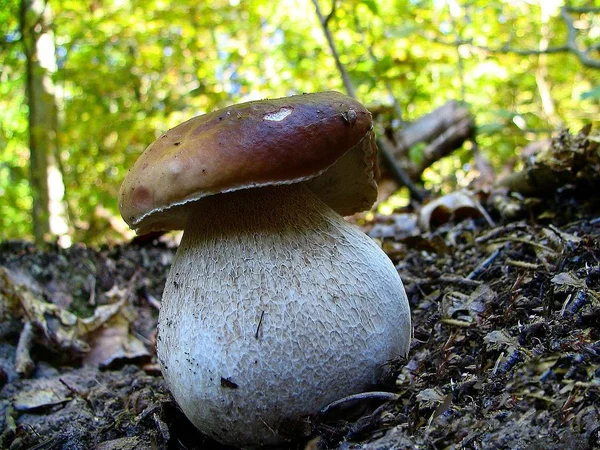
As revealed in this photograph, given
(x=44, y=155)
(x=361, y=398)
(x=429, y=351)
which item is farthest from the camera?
(x=44, y=155)

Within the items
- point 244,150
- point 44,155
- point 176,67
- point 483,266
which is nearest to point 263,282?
point 244,150

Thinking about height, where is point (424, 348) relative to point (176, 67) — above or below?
below

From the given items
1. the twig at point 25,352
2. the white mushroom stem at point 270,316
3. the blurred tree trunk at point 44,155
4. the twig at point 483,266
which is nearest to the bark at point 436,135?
the twig at point 483,266

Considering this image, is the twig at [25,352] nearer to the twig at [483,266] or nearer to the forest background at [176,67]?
the twig at [483,266]

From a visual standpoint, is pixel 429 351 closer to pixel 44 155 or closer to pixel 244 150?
pixel 244 150

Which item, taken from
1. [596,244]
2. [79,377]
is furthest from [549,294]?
[79,377]

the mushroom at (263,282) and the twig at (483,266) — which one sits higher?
the mushroom at (263,282)

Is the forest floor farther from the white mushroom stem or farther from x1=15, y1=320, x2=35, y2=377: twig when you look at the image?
the white mushroom stem
